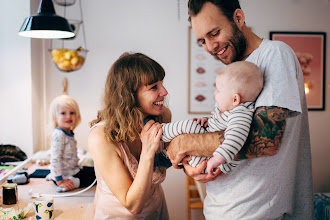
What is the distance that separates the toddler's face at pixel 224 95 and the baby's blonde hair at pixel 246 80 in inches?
0.8

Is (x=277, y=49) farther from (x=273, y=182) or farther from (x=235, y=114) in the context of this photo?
(x=273, y=182)

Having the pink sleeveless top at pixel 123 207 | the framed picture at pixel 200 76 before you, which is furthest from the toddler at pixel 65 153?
the framed picture at pixel 200 76

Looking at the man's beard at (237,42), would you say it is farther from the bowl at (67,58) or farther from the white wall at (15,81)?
the white wall at (15,81)

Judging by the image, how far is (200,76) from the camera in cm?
378

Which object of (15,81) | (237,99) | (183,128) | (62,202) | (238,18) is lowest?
(62,202)

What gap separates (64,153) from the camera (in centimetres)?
221

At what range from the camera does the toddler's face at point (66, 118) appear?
7.56 ft

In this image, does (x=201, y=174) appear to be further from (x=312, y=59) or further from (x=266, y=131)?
(x=312, y=59)

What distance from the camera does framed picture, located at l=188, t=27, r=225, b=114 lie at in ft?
12.3

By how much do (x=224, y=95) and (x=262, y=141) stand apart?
0.80 ft

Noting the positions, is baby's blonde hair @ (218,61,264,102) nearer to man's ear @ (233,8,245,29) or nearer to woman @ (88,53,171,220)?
man's ear @ (233,8,245,29)

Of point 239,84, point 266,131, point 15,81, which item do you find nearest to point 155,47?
point 15,81

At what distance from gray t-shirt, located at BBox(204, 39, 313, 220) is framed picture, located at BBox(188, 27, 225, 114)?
2412 millimetres

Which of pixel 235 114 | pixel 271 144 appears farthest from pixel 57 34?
pixel 271 144
